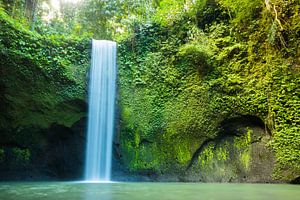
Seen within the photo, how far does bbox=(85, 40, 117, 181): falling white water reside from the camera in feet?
28.4

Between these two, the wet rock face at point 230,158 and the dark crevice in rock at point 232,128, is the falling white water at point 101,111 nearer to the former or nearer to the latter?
the wet rock face at point 230,158

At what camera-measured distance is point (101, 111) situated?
9086 millimetres

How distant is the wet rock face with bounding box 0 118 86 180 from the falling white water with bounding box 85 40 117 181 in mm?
496

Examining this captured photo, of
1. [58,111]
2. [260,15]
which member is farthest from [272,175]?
[58,111]

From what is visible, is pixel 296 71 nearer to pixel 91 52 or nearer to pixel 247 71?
pixel 247 71

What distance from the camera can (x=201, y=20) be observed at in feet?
32.8

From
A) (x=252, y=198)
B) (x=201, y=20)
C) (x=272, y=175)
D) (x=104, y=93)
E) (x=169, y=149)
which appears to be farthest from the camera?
(x=201, y=20)

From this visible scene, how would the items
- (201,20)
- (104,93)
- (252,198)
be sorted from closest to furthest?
(252,198)
(104,93)
(201,20)

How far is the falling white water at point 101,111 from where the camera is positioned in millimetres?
8664

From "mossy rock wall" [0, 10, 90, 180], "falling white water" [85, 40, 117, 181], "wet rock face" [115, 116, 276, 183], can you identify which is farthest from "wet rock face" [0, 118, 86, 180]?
"wet rock face" [115, 116, 276, 183]

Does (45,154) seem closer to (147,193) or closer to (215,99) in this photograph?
(147,193)

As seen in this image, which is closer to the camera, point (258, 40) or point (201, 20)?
point (258, 40)

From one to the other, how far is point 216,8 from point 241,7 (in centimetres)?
100

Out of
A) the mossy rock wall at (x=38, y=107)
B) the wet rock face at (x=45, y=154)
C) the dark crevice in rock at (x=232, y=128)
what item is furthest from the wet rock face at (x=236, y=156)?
the mossy rock wall at (x=38, y=107)
